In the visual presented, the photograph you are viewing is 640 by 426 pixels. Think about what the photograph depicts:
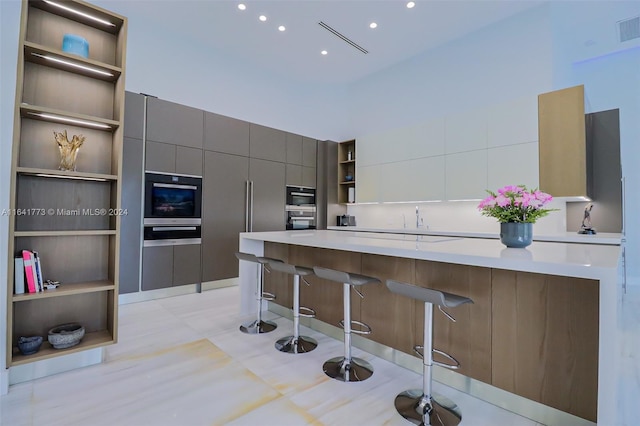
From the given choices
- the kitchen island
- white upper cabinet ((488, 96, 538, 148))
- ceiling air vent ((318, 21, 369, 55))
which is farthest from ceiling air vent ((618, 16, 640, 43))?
the kitchen island

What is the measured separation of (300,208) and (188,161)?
202 cm

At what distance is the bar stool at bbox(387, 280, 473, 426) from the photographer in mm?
1586

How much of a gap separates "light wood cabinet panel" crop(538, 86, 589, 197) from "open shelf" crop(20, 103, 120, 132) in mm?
4146

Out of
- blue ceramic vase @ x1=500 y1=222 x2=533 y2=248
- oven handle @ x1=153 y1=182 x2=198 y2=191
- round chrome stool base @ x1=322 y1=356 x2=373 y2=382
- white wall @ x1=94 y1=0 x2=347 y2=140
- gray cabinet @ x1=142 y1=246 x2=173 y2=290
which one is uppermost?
white wall @ x1=94 y1=0 x2=347 y2=140

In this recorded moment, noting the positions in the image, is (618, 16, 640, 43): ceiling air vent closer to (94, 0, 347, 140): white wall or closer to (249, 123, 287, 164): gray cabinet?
(94, 0, 347, 140): white wall

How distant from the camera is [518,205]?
5.90 ft

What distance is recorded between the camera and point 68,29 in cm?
223

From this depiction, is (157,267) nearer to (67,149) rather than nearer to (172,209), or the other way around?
(172,209)

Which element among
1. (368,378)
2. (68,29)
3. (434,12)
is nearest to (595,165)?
(434,12)

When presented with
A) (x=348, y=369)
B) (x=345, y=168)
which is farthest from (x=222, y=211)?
(x=348, y=369)

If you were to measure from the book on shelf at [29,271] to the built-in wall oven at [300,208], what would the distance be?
11.3ft

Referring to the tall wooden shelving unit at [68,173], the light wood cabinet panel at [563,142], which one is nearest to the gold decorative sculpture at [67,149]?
the tall wooden shelving unit at [68,173]

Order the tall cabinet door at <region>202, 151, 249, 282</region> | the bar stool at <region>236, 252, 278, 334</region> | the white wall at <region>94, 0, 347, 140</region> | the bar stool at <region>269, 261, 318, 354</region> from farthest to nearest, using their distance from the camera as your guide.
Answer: the tall cabinet door at <region>202, 151, 249, 282</region> < the white wall at <region>94, 0, 347, 140</region> < the bar stool at <region>236, 252, 278, 334</region> < the bar stool at <region>269, 261, 318, 354</region>

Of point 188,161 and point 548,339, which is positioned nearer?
point 548,339
